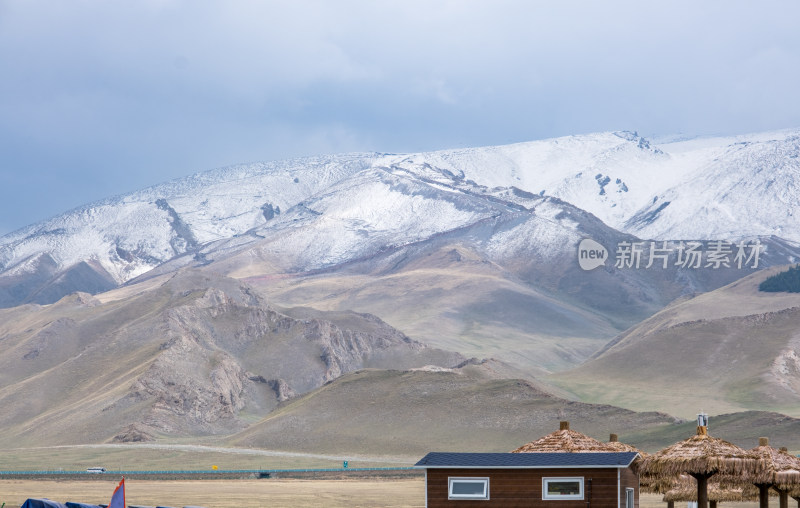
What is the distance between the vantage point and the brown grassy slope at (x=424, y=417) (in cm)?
12094

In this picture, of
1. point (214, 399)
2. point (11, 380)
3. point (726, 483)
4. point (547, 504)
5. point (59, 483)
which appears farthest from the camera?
point (11, 380)

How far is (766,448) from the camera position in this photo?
3688cm

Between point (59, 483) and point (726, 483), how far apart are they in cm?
6336

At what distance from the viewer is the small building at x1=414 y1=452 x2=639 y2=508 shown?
114 feet

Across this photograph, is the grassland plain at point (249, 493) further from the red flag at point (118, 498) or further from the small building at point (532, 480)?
the red flag at point (118, 498)

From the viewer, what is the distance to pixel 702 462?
34281 mm

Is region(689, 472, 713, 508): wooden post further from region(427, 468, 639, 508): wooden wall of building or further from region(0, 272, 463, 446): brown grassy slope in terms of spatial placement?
region(0, 272, 463, 446): brown grassy slope

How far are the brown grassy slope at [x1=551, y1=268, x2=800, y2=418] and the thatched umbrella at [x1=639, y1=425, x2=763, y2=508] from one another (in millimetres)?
112020

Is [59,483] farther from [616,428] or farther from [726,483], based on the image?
[726,483]

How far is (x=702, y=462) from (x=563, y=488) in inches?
157

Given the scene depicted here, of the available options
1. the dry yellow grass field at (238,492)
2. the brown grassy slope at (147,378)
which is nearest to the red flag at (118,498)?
the dry yellow grass field at (238,492)

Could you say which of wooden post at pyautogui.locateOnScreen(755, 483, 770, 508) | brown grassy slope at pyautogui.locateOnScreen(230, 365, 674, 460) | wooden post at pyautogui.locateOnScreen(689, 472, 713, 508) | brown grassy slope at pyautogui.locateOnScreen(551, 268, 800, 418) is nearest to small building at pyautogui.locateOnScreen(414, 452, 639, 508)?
wooden post at pyautogui.locateOnScreen(689, 472, 713, 508)

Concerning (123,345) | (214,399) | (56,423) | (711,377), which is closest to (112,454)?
(56,423)

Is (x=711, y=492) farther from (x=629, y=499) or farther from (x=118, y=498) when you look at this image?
(x=118, y=498)
